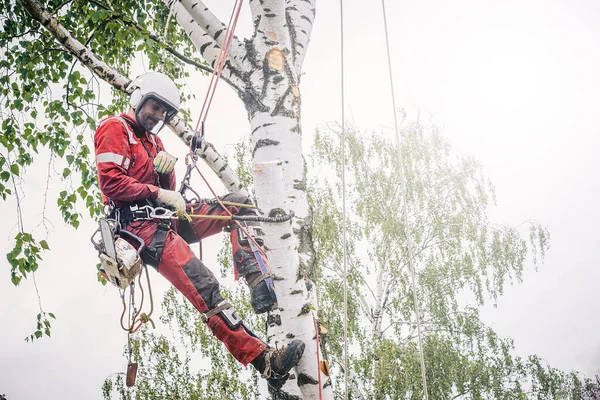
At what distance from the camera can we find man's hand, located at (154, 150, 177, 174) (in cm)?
251

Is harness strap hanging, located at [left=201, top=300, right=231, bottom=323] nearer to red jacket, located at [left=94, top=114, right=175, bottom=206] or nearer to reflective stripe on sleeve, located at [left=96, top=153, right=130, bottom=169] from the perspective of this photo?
red jacket, located at [left=94, top=114, right=175, bottom=206]

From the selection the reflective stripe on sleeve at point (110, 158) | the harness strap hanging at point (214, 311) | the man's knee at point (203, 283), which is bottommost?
the harness strap hanging at point (214, 311)

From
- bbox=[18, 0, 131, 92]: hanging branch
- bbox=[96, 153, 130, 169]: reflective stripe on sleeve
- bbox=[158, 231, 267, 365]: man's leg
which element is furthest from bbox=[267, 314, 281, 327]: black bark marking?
bbox=[18, 0, 131, 92]: hanging branch

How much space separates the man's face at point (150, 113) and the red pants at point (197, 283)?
609mm

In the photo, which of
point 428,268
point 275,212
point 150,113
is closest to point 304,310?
point 275,212

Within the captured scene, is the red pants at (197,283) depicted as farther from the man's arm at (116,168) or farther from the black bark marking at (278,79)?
the black bark marking at (278,79)

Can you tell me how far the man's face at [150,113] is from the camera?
2704 millimetres

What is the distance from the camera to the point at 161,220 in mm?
2512

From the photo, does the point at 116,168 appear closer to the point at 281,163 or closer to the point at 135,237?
the point at 135,237

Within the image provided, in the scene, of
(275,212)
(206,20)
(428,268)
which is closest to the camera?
(275,212)

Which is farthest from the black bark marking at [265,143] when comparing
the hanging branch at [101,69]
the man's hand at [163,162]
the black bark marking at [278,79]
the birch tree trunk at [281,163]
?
the hanging branch at [101,69]

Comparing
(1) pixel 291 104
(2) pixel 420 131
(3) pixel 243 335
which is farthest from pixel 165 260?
(2) pixel 420 131

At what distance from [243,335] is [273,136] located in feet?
3.40

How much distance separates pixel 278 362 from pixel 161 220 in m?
1.00
